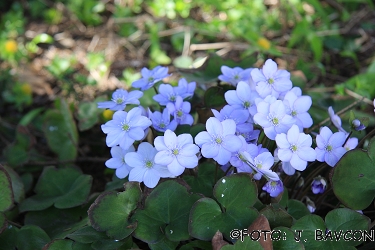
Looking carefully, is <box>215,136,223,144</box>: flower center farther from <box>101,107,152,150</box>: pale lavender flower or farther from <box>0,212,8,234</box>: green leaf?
<box>0,212,8,234</box>: green leaf

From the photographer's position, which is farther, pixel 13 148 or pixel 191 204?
pixel 13 148

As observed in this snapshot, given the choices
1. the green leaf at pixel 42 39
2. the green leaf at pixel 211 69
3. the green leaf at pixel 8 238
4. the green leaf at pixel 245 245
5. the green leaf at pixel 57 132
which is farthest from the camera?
the green leaf at pixel 42 39

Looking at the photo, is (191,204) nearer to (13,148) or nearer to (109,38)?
(13,148)

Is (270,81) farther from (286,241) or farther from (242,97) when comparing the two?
(286,241)

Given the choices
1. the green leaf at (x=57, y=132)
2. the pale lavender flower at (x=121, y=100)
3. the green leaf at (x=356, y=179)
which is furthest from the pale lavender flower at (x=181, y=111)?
the green leaf at (x=57, y=132)

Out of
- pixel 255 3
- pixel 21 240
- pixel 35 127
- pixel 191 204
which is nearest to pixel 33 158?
pixel 35 127

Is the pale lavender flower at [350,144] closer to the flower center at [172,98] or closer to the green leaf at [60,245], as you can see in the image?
the flower center at [172,98]

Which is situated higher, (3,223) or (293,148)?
(293,148)

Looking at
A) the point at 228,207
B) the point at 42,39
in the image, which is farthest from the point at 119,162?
the point at 42,39
